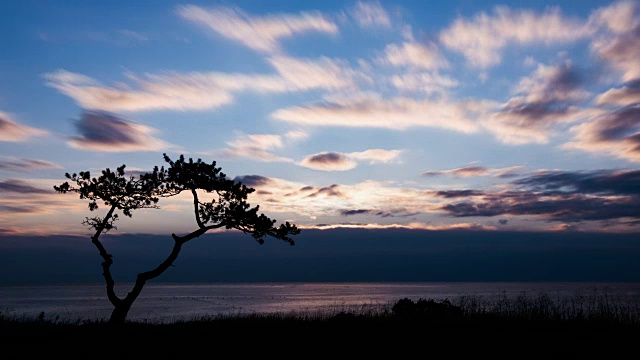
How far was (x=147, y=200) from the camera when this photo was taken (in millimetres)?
22031

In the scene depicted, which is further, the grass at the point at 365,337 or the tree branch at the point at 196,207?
the tree branch at the point at 196,207

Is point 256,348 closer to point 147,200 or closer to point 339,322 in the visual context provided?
point 339,322

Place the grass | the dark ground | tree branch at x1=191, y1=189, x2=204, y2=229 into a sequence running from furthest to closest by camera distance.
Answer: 1. tree branch at x1=191, y1=189, x2=204, y2=229
2. the grass
3. the dark ground

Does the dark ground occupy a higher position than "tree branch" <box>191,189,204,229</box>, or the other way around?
"tree branch" <box>191,189,204,229</box>

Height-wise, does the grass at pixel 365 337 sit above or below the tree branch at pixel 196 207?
below

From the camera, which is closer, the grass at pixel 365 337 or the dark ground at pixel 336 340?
the dark ground at pixel 336 340

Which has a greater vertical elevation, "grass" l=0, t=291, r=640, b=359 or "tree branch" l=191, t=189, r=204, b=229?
"tree branch" l=191, t=189, r=204, b=229

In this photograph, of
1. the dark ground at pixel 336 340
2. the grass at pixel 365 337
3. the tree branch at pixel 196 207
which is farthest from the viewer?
the tree branch at pixel 196 207

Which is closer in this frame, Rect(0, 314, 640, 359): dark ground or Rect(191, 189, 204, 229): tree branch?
Rect(0, 314, 640, 359): dark ground

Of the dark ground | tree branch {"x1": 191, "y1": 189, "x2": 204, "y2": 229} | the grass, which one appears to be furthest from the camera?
tree branch {"x1": 191, "y1": 189, "x2": 204, "y2": 229}

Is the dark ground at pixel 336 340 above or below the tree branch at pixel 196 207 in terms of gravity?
below

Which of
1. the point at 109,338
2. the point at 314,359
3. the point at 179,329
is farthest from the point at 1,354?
the point at 314,359

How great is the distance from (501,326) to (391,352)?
6.24 m

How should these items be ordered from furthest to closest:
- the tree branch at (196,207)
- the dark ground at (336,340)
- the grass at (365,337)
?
the tree branch at (196,207) → the grass at (365,337) → the dark ground at (336,340)
